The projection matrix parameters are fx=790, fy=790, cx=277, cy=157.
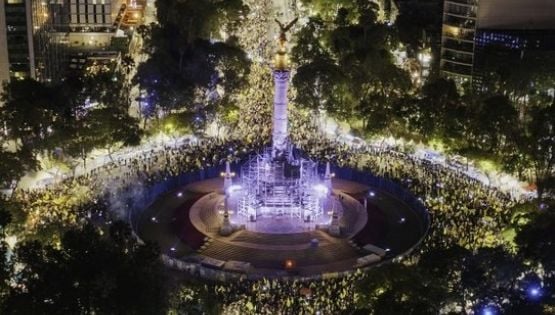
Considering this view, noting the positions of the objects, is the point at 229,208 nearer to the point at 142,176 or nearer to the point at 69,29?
the point at 142,176

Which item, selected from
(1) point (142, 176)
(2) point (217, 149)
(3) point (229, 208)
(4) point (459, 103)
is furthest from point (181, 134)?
(4) point (459, 103)

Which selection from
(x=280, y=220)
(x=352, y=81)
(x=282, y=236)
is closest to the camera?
(x=282, y=236)

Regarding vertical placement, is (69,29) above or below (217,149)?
above

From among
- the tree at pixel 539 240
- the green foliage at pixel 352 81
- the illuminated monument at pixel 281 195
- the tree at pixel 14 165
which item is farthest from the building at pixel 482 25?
the tree at pixel 14 165

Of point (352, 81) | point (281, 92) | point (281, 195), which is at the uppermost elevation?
point (281, 92)

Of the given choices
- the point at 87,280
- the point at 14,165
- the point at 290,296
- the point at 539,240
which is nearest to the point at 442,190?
the point at 539,240

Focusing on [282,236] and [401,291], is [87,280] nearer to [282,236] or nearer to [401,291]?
[401,291]

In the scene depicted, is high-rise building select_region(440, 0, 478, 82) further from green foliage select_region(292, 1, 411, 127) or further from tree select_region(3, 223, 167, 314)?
tree select_region(3, 223, 167, 314)
